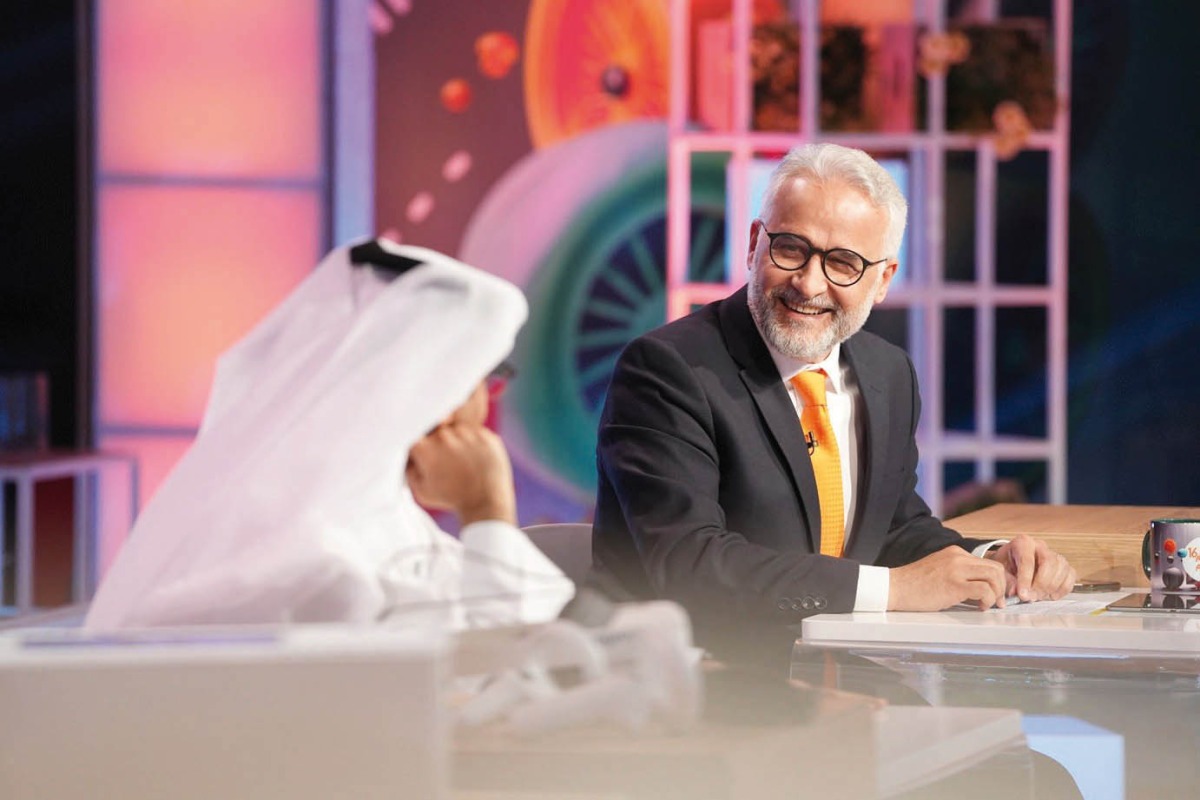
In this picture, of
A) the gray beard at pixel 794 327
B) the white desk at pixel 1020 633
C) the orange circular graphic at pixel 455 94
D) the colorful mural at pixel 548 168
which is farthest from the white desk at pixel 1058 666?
the orange circular graphic at pixel 455 94

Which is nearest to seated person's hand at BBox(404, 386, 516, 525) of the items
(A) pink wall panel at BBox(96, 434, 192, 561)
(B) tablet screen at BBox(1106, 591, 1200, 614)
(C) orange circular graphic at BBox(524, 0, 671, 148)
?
(B) tablet screen at BBox(1106, 591, 1200, 614)

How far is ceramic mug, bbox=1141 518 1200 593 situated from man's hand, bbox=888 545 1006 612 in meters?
0.24

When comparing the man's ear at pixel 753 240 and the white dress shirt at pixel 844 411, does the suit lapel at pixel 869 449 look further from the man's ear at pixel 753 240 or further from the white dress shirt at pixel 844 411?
the man's ear at pixel 753 240

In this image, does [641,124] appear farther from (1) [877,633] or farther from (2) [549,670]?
(2) [549,670]

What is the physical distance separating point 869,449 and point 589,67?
3460mm

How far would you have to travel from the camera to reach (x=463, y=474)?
1.06m

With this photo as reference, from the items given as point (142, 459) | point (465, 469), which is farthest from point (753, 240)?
point (142, 459)

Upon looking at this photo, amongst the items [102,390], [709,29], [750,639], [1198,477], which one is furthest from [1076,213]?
[750,639]

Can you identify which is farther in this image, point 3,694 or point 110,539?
point 110,539

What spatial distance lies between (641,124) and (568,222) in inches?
16.8

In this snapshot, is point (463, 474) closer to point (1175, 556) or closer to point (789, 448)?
point (789, 448)

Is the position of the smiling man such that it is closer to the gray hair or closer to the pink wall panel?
the gray hair

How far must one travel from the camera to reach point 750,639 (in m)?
1.17

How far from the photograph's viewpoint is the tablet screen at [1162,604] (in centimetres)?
182
